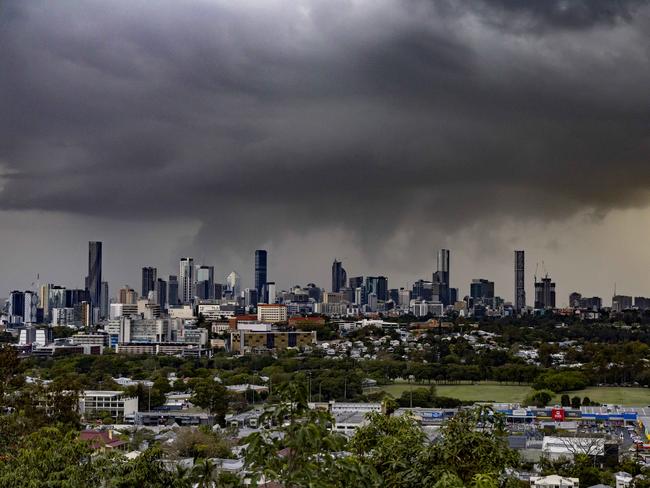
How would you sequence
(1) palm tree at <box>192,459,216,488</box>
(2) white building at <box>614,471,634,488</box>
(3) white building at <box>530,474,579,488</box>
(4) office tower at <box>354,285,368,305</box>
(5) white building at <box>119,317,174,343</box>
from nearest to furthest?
1. (1) palm tree at <box>192,459,216,488</box>
2. (3) white building at <box>530,474,579,488</box>
3. (2) white building at <box>614,471,634,488</box>
4. (5) white building at <box>119,317,174,343</box>
5. (4) office tower at <box>354,285,368,305</box>

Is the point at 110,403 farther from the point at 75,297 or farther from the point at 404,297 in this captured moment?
the point at 404,297

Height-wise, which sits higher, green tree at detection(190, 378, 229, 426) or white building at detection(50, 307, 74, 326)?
white building at detection(50, 307, 74, 326)

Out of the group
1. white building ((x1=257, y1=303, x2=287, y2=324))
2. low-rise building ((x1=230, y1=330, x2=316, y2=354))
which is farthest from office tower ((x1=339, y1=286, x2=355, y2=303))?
low-rise building ((x1=230, y1=330, x2=316, y2=354))

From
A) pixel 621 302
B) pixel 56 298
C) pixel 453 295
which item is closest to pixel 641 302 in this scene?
pixel 621 302

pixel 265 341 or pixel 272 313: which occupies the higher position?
pixel 272 313

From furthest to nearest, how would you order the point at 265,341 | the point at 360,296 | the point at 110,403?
the point at 360,296 → the point at 265,341 → the point at 110,403

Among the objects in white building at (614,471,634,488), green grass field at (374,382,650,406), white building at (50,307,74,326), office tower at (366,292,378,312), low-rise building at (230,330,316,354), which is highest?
office tower at (366,292,378,312)

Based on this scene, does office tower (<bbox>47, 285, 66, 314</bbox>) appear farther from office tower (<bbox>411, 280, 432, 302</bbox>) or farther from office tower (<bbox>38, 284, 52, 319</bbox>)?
office tower (<bbox>411, 280, 432, 302</bbox>)
